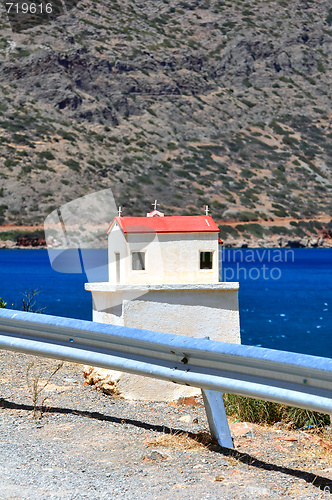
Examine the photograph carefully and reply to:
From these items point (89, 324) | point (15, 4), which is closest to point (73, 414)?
point (89, 324)

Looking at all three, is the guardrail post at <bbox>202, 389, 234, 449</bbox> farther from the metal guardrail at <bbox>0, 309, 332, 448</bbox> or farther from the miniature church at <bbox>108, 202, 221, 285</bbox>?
the miniature church at <bbox>108, 202, 221, 285</bbox>

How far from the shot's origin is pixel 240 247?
248ft

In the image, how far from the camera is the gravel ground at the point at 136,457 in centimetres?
375

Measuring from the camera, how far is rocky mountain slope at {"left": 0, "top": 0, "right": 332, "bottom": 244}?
76.3m

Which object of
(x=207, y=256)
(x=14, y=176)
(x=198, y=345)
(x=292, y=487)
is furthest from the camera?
(x=14, y=176)

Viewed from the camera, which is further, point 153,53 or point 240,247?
point 153,53

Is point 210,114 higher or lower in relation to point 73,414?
lower

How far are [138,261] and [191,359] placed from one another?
3809 mm

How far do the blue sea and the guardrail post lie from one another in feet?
19.8

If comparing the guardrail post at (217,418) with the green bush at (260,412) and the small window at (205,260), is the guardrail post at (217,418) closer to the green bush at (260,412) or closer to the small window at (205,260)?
the green bush at (260,412)

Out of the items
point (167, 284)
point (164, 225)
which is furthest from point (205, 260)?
point (167, 284)

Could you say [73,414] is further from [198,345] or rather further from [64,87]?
[64,87]

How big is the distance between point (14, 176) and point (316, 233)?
34.2m

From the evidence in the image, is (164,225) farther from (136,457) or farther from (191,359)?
(136,457)
